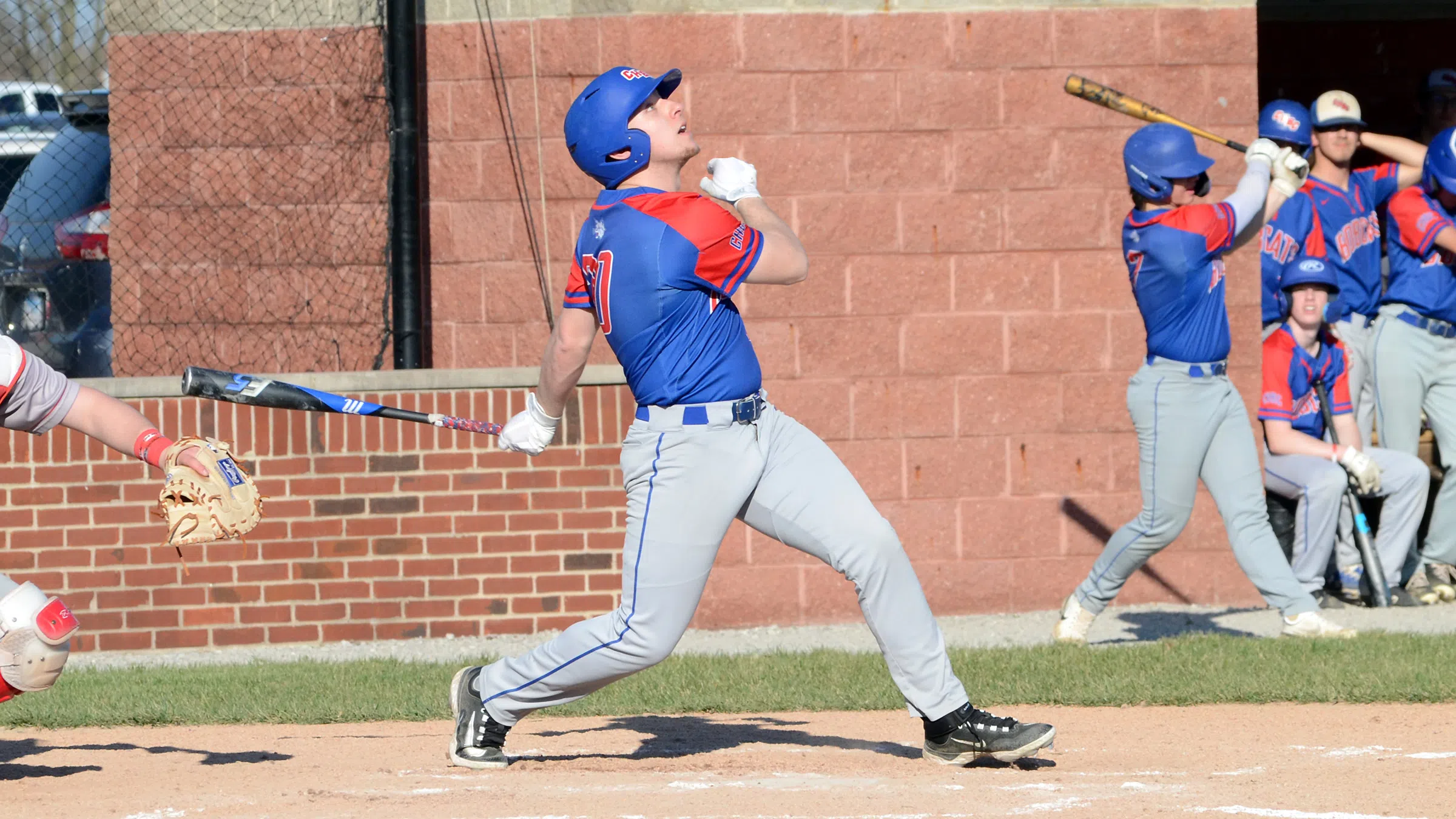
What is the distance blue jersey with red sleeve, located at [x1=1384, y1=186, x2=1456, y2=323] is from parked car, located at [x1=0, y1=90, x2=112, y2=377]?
6.56 meters

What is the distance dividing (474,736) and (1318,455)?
4914 millimetres

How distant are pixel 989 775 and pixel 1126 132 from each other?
15.0ft

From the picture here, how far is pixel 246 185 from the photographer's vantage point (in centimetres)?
839

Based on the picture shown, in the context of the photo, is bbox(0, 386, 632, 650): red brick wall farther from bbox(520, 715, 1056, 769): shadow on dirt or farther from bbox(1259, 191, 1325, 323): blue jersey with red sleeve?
bbox(1259, 191, 1325, 323): blue jersey with red sleeve

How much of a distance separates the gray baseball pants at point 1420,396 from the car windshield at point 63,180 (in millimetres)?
6672

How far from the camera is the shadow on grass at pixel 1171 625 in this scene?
7.65m

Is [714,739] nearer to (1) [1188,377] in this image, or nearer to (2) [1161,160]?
(1) [1188,377]

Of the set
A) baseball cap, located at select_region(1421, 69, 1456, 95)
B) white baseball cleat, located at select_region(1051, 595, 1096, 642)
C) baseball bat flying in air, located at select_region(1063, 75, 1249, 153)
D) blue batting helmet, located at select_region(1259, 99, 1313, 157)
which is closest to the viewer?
white baseball cleat, located at select_region(1051, 595, 1096, 642)

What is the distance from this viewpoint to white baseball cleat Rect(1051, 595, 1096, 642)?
7262 millimetres

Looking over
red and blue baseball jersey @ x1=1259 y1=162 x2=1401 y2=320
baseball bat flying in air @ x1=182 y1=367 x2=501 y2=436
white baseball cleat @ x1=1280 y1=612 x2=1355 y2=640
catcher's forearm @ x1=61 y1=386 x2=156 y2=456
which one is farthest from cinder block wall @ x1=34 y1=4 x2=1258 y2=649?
catcher's forearm @ x1=61 y1=386 x2=156 y2=456

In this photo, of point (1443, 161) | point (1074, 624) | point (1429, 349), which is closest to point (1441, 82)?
point (1443, 161)

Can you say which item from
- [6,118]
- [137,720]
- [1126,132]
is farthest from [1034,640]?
[6,118]

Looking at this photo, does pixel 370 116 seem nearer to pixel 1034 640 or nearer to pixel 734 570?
pixel 734 570

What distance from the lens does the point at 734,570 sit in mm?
8305
